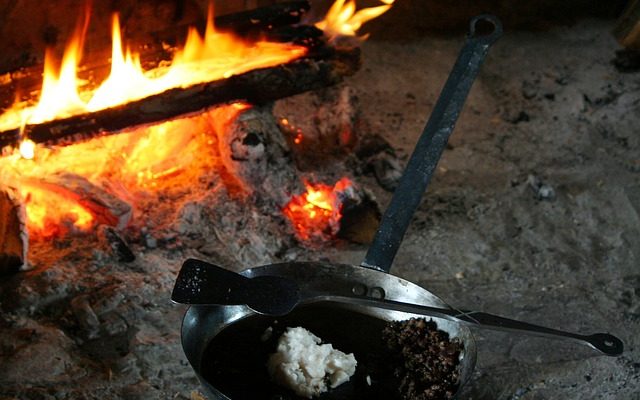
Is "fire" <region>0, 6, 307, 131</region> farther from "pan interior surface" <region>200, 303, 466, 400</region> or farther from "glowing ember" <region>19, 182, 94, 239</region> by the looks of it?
"pan interior surface" <region>200, 303, 466, 400</region>

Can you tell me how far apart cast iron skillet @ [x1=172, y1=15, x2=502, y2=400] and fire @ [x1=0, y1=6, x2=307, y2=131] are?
1.21 m

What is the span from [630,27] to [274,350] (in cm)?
A: 335

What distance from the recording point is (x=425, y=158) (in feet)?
7.25

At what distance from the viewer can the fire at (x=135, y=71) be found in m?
2.81

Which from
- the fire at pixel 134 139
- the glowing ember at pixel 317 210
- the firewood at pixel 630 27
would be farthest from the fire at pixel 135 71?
the firewood at pixel 630 27

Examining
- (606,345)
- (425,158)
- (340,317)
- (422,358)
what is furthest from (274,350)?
(606,345)

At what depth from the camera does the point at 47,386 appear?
→ 2.00 m

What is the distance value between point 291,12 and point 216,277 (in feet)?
6.75

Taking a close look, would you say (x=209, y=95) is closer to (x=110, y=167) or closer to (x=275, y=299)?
(x=110, y=167)

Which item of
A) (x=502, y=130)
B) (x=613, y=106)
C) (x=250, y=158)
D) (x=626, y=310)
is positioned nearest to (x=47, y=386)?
(x=250, y=158)

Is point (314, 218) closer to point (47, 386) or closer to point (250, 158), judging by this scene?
point (250, 158)

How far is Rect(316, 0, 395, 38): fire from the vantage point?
3406 millimetres

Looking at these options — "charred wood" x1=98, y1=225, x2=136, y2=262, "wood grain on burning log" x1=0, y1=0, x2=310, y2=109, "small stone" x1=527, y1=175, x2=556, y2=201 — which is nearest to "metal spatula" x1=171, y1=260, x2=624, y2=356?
"charred wood" x1=98, y1=225, x2=136, y2=262

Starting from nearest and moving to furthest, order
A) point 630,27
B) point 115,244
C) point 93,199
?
point 115,244
point 93,199
point 630,27
